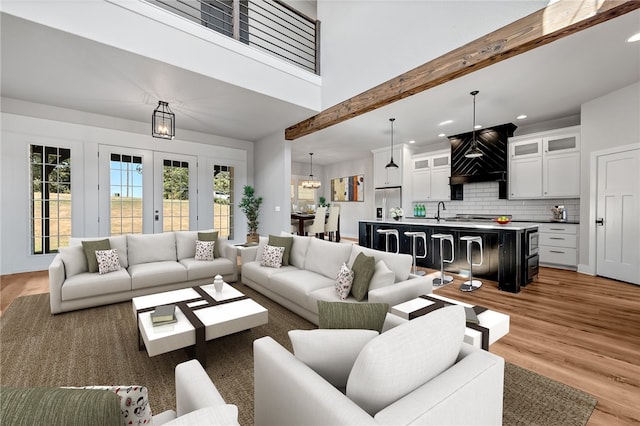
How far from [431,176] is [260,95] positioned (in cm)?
498

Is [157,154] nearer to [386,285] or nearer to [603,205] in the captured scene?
[386,285]

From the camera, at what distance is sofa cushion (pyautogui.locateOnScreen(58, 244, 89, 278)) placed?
3209 mm

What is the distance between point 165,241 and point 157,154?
2.75 metres

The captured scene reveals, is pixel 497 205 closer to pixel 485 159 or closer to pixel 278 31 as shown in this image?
pixel 485 159

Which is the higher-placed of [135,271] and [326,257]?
[326,257]

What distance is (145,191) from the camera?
578 cm

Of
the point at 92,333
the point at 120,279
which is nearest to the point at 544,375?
the point at 92,333

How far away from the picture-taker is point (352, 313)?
1.38 m

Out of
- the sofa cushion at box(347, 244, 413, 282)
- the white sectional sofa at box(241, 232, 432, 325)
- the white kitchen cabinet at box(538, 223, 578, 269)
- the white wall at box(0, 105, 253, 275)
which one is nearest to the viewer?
the white sectional sofa at box(241, 232, 432, 325)

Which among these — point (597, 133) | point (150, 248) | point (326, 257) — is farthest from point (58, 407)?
point (597, 133)

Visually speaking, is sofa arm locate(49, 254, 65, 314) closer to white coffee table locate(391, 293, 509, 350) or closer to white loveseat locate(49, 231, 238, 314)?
white loveseat locate(49, 231, 238, 314)

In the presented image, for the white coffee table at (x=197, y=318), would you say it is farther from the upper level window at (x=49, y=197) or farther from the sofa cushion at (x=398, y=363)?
the upper level window at (x=49, y=197)

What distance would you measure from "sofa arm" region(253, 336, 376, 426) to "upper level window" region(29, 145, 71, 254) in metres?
5.76

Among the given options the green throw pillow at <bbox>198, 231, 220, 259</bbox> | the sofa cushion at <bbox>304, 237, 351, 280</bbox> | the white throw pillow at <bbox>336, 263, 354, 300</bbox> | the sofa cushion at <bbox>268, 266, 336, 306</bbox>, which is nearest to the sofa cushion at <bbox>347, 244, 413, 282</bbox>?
the white throw pillow at <bbox>336, 263, 354, 300</bbox>
